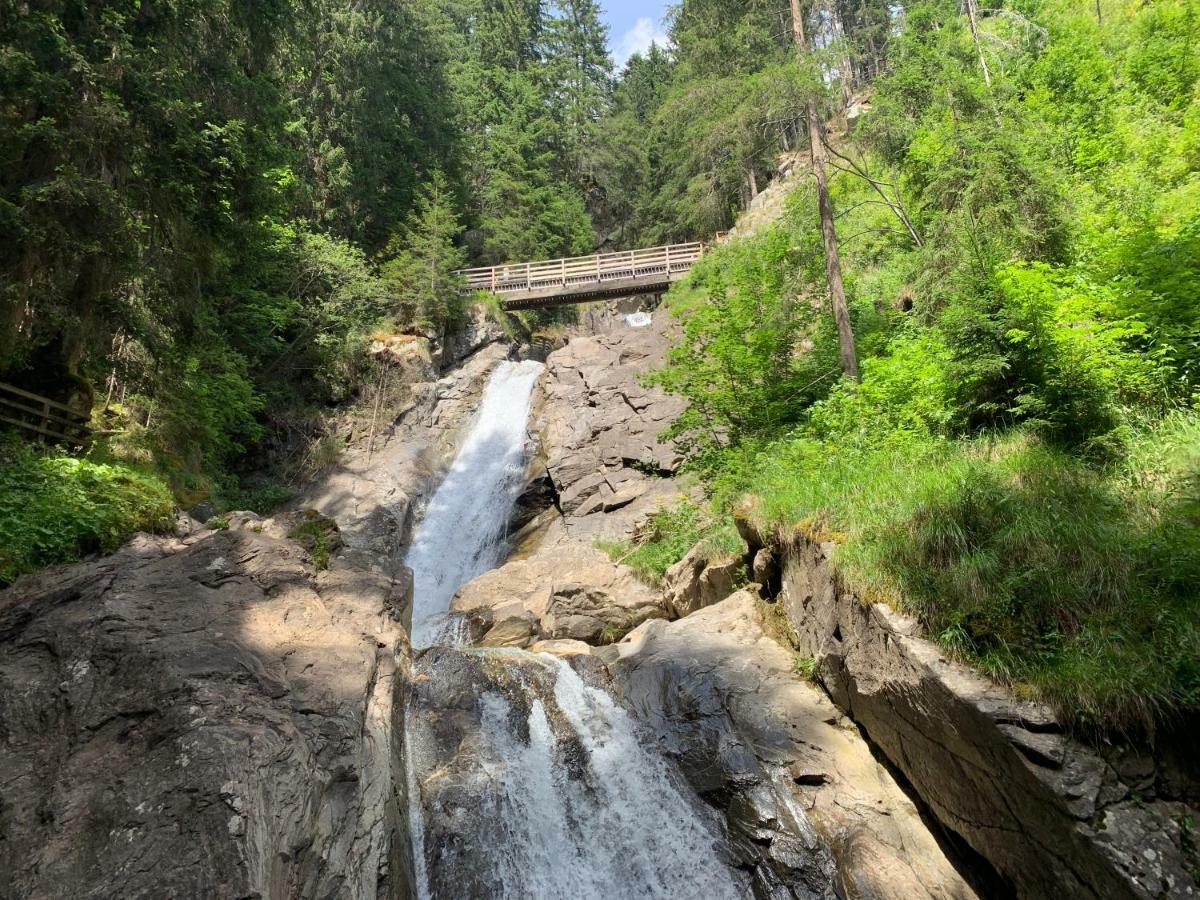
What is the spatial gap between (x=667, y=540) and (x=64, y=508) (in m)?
9.56

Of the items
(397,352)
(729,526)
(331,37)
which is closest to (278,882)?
(729,526)

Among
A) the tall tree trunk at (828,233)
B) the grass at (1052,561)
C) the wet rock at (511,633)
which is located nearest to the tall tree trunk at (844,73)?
the tall tree trunk at (828,233)

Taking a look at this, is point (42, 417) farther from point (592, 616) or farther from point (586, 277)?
point (586, 277)

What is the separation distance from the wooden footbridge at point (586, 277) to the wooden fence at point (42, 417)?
706 inches

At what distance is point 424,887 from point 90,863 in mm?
3336

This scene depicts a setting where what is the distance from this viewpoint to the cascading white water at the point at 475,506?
55.6ft

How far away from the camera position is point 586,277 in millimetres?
28609

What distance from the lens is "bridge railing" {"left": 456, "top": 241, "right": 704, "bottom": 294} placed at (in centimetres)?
2798

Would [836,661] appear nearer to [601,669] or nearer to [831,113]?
[601,669]

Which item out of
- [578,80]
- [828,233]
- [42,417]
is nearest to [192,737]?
[42,417]

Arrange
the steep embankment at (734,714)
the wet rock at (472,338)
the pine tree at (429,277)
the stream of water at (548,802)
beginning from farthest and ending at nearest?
1. the wet rock at (472,338)
2. the pine tree at (429,277)
3. the stream of water at (548,802)
4. the steep embankment at (734,714)

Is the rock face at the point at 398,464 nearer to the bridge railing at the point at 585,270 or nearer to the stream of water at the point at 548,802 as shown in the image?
the bridge railing at the point at 585,270

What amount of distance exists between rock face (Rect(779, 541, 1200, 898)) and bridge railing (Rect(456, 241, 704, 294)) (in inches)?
906

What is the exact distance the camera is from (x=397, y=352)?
2416 cm
